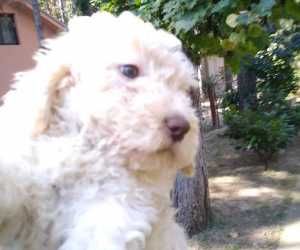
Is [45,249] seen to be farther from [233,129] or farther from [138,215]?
[233,129]

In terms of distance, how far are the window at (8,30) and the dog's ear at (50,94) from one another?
18.5m

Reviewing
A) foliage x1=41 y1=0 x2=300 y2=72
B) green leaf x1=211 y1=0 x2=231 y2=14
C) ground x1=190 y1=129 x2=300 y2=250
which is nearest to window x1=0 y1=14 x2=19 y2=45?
ground x1=190 y1=129 x2=300 y2=250

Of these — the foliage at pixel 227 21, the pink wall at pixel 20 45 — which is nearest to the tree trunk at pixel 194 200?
the foliage at pixel 227 21

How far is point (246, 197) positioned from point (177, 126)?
259 inches

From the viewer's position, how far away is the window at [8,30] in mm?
18344

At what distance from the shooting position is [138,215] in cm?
95

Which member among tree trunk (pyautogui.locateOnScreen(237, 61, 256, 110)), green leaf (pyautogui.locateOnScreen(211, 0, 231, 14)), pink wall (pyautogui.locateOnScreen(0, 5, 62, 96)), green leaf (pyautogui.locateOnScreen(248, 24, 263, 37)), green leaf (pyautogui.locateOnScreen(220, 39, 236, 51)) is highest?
pink wall (pyautogui.locateOnScreen(0, 5, 62, 96))

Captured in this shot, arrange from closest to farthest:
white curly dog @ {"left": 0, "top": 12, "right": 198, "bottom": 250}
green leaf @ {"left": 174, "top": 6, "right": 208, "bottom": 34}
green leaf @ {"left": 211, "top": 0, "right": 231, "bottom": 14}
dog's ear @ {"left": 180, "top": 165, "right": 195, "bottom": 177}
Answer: white curly dog @ {"left": 0, "top": 12, "right": 198, "bottom": 250}, dog's ear @ {"left": 180, "top": 165, "right": 195, "bottom": 177}, green leaf @ {"left": 211, "top": 0, "right": 231, "bottom": 14}, green leaf @ {"left": 174, "top": 6, "right": 208, "bottom": 34}

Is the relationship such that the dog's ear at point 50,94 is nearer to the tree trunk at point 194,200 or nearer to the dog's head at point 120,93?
the dog's head at point 120,93

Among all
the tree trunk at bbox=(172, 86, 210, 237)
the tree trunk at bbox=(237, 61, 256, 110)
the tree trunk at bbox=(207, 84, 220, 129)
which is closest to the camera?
the tree trunk at bbox=(172, 86, 210, 237)

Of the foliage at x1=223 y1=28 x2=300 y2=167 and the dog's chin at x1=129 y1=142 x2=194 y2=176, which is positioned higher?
the dog's chin at x1=129 y1=142 x2=194 y2=176

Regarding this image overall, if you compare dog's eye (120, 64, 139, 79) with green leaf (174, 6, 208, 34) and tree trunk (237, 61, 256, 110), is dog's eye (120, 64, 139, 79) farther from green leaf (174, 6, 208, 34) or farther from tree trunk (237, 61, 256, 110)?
tree trunk (237, 61, 256, 110)

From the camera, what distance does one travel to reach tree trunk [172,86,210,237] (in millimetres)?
5684

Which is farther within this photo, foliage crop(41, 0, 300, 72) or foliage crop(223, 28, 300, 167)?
foliage crop(223, 28, 300, 167)
